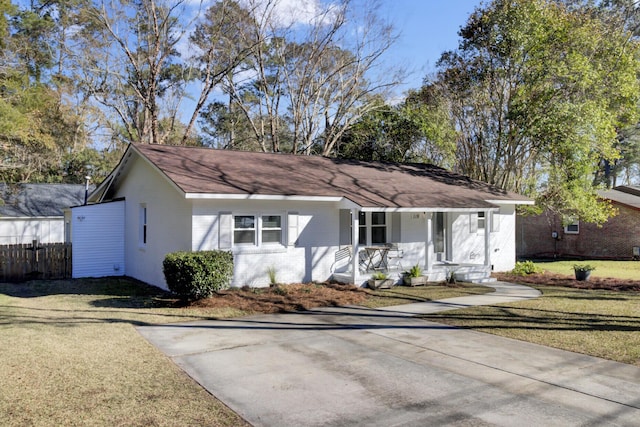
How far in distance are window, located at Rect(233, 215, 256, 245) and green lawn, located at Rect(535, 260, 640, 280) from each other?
13137 millimetres

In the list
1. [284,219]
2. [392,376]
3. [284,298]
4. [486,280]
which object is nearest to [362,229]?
[284,219]

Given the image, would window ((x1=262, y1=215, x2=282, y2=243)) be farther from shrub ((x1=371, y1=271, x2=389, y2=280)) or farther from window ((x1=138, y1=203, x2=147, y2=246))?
window ((x1=138, y1=203, x2=147, y2=246))

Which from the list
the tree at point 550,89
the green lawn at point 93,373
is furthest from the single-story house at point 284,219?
the green lawn at point 93,373

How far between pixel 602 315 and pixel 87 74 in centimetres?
3074

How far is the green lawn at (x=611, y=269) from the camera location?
741 inches

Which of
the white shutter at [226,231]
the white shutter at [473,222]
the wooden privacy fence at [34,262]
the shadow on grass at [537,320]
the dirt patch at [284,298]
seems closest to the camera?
the shadow on grass at [537,320]

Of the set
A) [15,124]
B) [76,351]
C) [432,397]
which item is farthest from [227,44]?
[432,397]

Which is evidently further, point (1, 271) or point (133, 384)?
point (1, 271)

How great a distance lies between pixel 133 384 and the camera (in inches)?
236

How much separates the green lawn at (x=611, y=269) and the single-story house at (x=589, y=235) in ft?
6.35

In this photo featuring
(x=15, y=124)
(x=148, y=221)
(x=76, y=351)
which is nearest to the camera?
(x=76, y=351)

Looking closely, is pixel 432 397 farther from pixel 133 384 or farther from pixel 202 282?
pixel 202 282

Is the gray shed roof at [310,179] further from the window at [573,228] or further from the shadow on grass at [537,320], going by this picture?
the window at [573,228]

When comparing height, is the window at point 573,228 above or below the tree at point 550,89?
below
